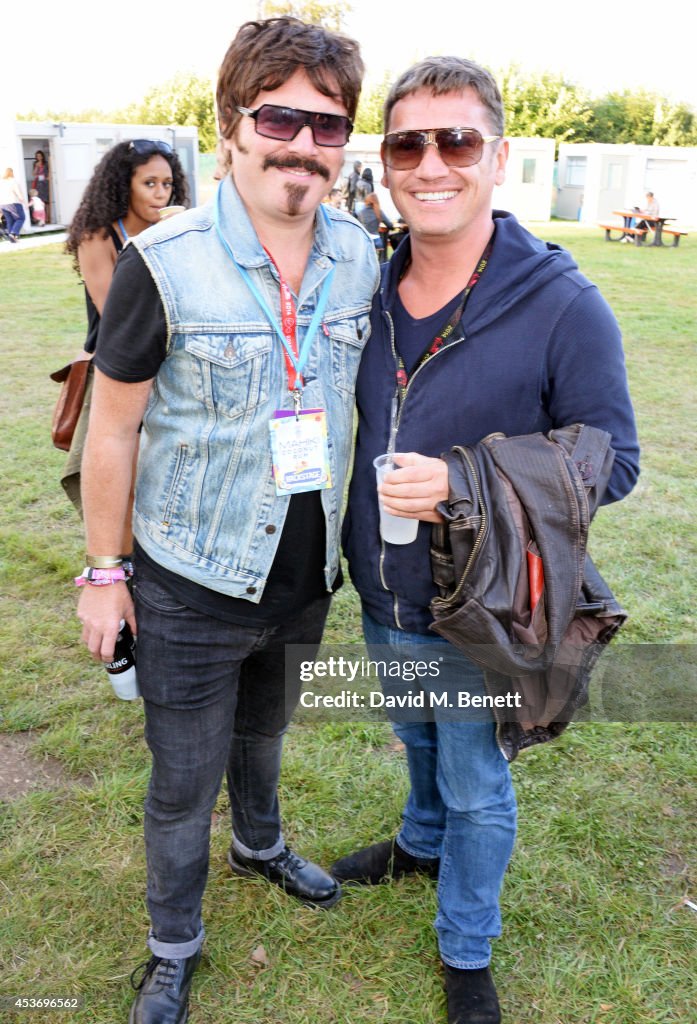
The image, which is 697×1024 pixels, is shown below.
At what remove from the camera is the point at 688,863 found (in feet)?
8.92

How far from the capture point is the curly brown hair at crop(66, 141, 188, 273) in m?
3.90

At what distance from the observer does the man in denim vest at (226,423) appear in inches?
69.2

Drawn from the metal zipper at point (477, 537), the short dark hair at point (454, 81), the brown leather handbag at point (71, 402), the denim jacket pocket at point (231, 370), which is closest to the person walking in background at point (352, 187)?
the brown leather handbag at point (71, 402)

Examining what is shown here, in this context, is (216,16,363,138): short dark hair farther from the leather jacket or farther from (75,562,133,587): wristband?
(75,562,133,587): wristband

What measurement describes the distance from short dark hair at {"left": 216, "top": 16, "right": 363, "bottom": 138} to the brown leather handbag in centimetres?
119

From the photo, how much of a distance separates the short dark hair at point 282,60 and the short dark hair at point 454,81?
152 millimetres

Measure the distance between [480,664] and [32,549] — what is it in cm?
342

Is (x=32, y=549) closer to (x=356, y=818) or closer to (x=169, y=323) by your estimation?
(x=356, y=818)

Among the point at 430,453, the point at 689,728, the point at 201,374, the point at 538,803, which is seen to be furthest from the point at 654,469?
the point at 201,374

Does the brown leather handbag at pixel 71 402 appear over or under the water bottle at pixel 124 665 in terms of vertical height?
over

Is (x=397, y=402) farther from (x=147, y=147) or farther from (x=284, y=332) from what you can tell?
(x=147, y=147)

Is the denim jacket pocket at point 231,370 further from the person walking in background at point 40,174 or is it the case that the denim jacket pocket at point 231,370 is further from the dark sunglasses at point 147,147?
the person walking in background at point 40,174

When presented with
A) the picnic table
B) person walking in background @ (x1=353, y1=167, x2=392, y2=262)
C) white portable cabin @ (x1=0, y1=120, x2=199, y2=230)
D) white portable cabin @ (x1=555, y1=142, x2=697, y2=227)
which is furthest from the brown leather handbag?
white portable cabin @ (x1=555, y1=142, x2=697, y2=227)

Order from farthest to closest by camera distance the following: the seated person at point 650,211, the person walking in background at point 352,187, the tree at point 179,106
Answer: the tree at point 179,106 → the seated person at point 650,211 → the person walking in background at point 352,187
